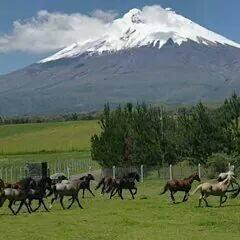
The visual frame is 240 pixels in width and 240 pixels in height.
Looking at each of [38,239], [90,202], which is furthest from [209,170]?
[38,239]

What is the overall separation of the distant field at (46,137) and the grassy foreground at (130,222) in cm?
8303

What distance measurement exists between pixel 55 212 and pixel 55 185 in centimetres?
239

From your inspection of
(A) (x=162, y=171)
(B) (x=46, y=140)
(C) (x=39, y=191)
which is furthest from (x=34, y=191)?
(B) (x=46, y=140)

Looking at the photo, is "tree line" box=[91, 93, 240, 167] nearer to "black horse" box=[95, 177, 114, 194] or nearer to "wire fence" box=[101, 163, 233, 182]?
"wire fence" box=[101, 163, 233, 182]

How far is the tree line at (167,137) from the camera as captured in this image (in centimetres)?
6372

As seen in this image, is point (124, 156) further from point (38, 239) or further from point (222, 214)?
point (38, 239)

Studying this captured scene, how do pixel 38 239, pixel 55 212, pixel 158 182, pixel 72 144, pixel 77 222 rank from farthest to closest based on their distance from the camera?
pixel 72 144
pixel 158 182
pixel 55 212
pixel 77 222
pixel 38 239

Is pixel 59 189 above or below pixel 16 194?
above

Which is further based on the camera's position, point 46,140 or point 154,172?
point 46,140

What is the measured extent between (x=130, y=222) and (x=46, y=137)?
357 feet

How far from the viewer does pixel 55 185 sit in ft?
111

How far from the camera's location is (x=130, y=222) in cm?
2620

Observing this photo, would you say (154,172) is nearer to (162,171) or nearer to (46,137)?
(162,171)

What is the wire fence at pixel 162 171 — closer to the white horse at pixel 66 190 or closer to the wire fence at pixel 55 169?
the wire fence at pixel 55 169
